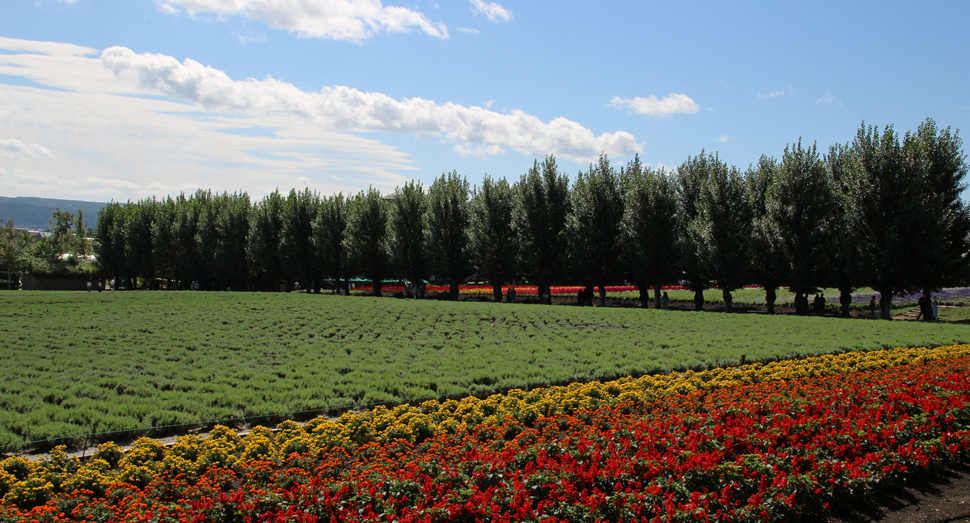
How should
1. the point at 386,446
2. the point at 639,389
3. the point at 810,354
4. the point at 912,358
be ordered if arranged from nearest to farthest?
the point at 386,446 → the point at 639,389 → the point at 912,358 → the point at 810,354

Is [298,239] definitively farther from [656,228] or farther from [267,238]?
[656,228]

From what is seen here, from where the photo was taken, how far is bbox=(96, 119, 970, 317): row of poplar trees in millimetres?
27641

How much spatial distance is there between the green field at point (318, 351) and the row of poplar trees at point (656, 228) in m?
6.45

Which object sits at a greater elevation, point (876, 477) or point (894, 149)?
point (894, 149)

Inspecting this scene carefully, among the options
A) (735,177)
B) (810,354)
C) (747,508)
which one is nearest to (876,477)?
(747,508)

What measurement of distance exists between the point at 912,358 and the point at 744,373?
5.86 m

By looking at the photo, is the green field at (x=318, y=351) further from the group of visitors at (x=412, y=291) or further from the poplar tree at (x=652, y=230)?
the group of visitors at (x=412, y=291)

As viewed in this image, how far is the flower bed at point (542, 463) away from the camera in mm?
5355

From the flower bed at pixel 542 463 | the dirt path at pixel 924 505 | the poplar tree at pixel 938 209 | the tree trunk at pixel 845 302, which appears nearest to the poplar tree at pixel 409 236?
the tree trunk at pixel 845 302

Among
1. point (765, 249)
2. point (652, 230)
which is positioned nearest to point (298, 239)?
point (652, 230)

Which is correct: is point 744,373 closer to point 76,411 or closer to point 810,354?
point 810,354

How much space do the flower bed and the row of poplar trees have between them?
21560 millimetres

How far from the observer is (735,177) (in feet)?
111

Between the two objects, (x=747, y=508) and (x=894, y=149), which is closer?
(x=747, y=508)
